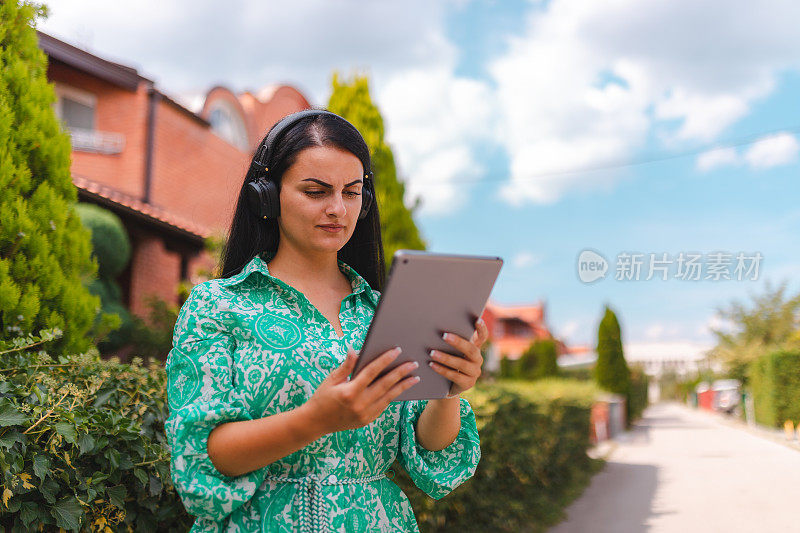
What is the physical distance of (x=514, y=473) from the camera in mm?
7109

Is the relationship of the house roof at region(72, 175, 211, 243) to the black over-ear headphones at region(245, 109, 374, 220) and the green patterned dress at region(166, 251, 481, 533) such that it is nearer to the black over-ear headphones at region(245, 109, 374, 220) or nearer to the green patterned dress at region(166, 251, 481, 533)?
the black over-ear headphones at region(245, 109, 374, 220)

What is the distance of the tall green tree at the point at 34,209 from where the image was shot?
288 cm

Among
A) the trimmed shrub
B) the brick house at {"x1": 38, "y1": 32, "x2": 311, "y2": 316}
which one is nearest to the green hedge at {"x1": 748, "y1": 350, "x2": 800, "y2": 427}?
the brick house at {"x1": 38, "y1": 32, "x2": 311, "y2": 316}

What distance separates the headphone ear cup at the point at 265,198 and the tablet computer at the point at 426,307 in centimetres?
56

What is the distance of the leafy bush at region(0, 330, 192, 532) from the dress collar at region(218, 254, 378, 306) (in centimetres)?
83

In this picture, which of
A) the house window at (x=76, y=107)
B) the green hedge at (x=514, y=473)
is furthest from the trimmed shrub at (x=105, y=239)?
the green hedge at (x=514, y=473)

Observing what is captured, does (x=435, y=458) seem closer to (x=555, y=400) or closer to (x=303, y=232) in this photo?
(x=303, y=232)

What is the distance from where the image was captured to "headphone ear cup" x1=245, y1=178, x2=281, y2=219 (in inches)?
67.1

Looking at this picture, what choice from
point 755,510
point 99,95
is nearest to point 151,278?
point 99,95

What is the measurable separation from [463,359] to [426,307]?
184 millimetres

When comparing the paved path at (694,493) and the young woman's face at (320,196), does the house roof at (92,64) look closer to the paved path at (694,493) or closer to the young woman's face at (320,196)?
the paved path at (694,493)

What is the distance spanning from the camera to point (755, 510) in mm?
7742

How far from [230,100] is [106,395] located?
46.7 ft

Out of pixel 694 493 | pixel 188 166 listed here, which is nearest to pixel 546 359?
pixel 188 166
